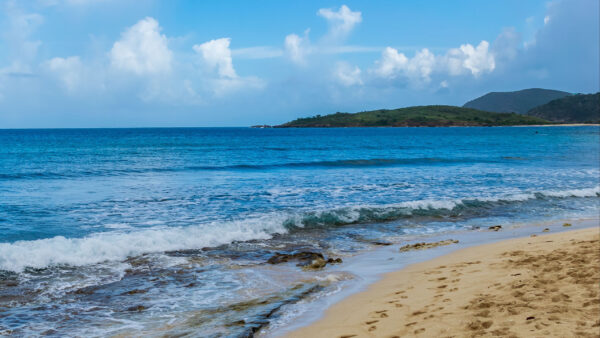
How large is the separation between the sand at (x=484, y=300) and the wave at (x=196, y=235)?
5.84m

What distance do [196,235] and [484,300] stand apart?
891cm

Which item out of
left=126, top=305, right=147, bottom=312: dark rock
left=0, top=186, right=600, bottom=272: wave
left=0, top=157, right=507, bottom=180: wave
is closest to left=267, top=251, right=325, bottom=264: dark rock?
left=0, top=186, right=600, bottom=272: wave

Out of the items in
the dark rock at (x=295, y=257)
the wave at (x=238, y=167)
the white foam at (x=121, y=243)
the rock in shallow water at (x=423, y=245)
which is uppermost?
the wave at (x=238, y=167)

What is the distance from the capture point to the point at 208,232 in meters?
13.8

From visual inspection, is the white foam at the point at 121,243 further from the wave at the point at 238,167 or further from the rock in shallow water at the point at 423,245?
the wave at the point at 238,167

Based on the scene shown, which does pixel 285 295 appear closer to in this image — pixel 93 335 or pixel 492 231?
pixel 93 335

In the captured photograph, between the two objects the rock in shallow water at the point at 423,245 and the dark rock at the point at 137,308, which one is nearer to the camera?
the dark rock at the point at 137,308

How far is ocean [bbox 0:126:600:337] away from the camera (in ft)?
25.4

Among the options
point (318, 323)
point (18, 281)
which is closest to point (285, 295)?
point (318, 323)

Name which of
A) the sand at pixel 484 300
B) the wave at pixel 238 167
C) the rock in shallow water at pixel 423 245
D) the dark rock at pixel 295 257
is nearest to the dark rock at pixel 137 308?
the sand at pixel 484 300

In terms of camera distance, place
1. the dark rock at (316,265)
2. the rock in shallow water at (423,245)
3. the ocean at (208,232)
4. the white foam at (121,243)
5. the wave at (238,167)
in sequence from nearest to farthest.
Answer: the ocean at (208,232), the dark rock at (316,265), the white foam at (121,243), the rock in shallow water at (423,245), the wave at (238,167)

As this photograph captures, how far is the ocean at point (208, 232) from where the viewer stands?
7.73m

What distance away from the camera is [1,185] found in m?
25.6

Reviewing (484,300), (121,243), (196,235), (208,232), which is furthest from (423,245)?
(121,243)
